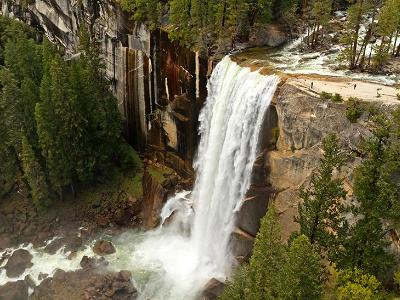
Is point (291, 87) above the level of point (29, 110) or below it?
above

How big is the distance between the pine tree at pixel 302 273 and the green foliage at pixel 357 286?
1367mm

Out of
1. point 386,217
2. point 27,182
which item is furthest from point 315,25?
point 27,182

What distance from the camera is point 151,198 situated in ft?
162

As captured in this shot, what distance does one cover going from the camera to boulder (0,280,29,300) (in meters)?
40.2

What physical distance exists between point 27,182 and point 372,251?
3779cm

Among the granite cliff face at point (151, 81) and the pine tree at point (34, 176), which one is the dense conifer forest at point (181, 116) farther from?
the granite cliff face at point (151, 81)

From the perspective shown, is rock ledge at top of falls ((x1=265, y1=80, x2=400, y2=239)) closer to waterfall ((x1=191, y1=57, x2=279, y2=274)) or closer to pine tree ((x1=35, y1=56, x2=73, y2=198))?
waterfall ((x1=191, y1=57, x2=279, y2=274))

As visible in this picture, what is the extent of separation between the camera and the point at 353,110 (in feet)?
98.2

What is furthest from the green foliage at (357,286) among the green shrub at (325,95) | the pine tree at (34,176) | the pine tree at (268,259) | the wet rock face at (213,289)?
the pine tree at (34,176)

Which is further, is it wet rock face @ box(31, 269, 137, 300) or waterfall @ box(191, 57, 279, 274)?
wet rock face @ box(31, 269, 137, 300)

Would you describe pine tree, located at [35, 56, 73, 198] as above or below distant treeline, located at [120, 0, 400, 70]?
below

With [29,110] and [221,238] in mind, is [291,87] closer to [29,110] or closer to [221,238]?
[221,238]

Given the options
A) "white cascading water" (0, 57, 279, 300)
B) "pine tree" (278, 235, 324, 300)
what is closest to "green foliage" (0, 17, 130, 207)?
"white cascading water" (0, 57, 279, 300)

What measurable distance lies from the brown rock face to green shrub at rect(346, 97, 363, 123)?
2412 cm
